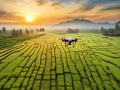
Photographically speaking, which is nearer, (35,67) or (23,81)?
(23,81)

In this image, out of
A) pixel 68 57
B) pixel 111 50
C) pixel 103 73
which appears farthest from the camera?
pixel 111 50

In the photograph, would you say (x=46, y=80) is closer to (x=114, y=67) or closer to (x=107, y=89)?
(x=107, y=89)

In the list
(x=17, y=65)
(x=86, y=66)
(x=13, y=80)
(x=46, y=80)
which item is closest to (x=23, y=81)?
(x=13, y=80)

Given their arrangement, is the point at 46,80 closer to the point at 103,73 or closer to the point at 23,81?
the point at 23,81

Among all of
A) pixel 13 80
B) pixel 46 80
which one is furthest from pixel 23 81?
pixel 46 80

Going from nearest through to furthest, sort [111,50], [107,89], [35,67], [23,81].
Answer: [107,89] < [23,81] < [35,67] < [111,50]

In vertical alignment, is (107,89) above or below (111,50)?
below
